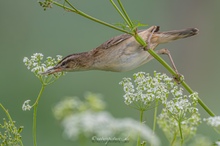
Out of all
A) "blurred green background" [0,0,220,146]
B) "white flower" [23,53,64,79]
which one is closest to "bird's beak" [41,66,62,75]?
"white flower" [23,53,64,79]

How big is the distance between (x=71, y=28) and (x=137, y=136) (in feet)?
15.0

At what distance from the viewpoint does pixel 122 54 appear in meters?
2.70

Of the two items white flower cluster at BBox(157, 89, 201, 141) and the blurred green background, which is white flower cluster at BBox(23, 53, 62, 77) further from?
the blurred green background

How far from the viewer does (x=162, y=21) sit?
7191 mm

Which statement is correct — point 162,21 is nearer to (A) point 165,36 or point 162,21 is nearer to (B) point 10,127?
(A) point 165,36

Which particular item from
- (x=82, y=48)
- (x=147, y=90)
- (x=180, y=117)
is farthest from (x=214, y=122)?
(x=82, y=48)

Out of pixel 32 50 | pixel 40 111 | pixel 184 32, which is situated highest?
pixel 32 50

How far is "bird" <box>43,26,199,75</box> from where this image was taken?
2641 millimetres

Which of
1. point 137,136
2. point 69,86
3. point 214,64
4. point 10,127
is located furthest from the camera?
point 214,64

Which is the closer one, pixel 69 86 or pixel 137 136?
pixel 137 136

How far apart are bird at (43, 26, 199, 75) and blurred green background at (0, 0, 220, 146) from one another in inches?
54.4

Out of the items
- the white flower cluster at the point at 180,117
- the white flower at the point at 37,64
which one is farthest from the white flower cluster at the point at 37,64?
the white flower cluster at the point at 180,117

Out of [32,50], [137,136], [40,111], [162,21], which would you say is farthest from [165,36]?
[162,21]

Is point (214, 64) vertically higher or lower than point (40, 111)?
higher
